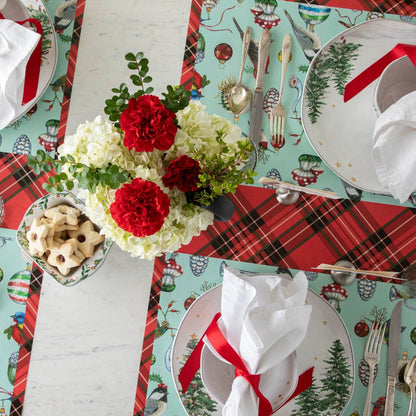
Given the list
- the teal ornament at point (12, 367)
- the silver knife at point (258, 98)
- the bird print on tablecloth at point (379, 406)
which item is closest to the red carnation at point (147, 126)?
the silver knife at point (258, 98)

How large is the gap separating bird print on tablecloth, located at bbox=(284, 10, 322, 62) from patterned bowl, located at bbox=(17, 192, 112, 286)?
A: 61 centimetres

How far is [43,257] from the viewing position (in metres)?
0.92

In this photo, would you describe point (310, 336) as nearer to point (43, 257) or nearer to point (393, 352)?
point (393, 352)

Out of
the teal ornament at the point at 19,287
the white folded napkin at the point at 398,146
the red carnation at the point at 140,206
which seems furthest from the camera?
the teal ornament at the point at 19,287

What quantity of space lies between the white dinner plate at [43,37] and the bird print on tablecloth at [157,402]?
26.3 inches

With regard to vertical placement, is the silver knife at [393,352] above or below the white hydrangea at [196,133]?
below

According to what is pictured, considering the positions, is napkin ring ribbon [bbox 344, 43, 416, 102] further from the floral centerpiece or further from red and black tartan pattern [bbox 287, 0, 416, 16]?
the floral centerpiece

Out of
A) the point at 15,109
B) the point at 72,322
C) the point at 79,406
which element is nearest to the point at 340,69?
the point at 15,109

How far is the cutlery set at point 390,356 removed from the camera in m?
0.97

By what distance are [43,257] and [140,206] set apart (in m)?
0.44

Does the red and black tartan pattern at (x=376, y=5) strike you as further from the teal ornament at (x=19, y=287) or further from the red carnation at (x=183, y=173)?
the teal ornament at (x=19, y=287)

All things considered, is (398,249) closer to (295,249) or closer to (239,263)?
(295,249)

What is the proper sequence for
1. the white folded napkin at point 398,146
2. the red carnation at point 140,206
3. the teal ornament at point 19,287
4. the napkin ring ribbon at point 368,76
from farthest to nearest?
the teal ornament at point 19,287 → the napkin ring ribbon at point 368,76 → the white folded napkin at point 398,146 → the red carnation at point 140,206

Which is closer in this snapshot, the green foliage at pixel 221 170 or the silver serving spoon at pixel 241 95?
the green foliage at pixel 221 170
